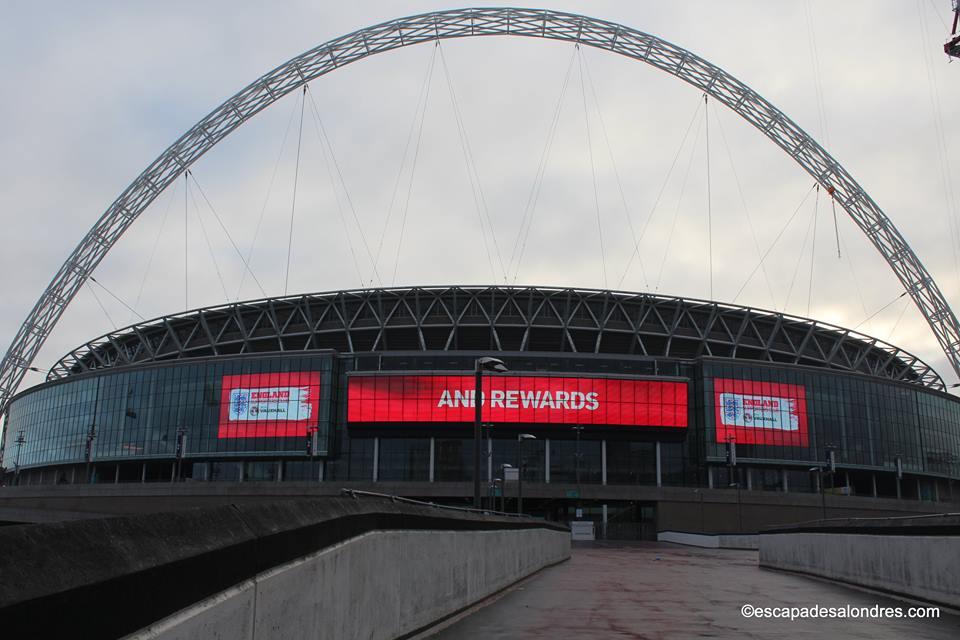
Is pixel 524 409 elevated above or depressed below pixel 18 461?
above

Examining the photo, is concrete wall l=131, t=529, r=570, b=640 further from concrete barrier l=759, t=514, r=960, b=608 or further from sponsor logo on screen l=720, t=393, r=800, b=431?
sponsor logo on screen l=720, t=393, r=800, b=431

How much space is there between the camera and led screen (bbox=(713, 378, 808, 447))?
304 ft

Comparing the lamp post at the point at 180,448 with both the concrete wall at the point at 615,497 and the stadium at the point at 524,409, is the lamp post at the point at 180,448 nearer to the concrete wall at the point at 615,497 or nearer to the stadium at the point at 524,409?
the stadium at the point at 524,409

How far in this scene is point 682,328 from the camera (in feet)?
343

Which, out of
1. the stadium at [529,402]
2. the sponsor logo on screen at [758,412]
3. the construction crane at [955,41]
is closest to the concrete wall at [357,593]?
the construction crane at [955,41]

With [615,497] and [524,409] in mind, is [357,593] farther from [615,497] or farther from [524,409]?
[524,409]

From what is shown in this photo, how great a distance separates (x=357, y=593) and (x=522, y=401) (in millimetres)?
83053

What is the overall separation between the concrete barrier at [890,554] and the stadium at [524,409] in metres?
59.6

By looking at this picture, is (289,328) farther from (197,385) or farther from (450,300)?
(450,300)

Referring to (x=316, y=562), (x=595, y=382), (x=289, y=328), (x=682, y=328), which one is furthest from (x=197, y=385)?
(x=316, y=562)

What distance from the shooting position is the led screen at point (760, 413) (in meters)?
92.8

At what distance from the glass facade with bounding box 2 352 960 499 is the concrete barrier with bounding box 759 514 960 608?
64415mm

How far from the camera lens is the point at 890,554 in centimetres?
1884

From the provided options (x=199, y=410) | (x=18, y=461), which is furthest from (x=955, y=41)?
(x=18, y=461)
